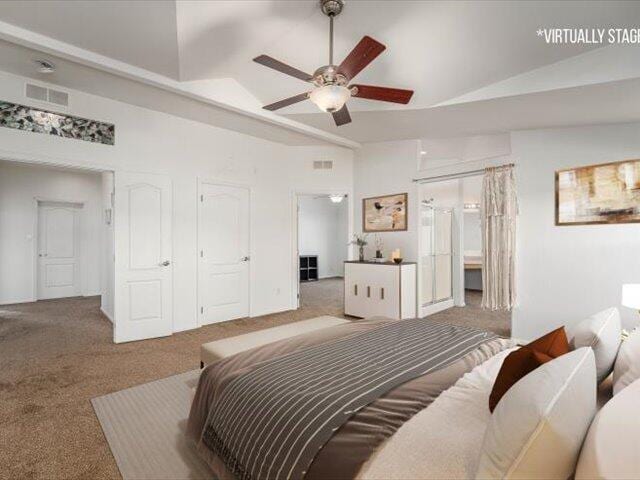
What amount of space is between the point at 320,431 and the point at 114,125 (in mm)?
4258

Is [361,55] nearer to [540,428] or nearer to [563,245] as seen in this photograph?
[540,428]

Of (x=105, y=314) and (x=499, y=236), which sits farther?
(x=105, y=314)

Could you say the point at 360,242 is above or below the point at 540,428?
above

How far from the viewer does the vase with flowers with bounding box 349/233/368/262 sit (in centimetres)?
536

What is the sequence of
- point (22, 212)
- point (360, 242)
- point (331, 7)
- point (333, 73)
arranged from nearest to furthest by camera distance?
point (333, 73) < point (331, 7) < point (360, 242) < point (22, 212)

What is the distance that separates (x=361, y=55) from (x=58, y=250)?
25.0 feet

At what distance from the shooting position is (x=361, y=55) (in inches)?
86.0

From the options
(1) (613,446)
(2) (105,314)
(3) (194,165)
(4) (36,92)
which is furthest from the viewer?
(2) (105,314)

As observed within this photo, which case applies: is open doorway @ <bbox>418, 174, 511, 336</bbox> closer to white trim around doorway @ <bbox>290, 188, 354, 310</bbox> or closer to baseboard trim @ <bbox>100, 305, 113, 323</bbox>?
white trim around doorway @ <bbox>290, 188, 354, 310</bbox>

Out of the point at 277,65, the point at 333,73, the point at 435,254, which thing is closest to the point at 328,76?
the point at 333,73

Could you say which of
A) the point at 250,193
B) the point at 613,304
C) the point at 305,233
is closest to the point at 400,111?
the point at 250,193

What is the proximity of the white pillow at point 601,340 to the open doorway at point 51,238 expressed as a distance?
20.1 ft

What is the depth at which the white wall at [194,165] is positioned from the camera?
11.8 feet

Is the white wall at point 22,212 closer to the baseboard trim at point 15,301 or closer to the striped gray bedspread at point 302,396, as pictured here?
the baseboard trim at point 15,301
